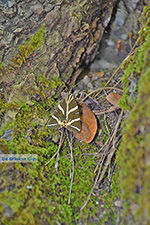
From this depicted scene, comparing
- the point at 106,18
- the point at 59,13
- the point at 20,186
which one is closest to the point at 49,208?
the point at 20,186

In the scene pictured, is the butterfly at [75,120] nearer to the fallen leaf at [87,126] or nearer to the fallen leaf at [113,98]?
the fallen leaf at [87,126]

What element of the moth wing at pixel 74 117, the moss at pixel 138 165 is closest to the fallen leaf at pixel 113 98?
the moth wing at pixel 74 117

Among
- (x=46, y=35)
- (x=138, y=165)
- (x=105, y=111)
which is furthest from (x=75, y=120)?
(x=46, y=35)

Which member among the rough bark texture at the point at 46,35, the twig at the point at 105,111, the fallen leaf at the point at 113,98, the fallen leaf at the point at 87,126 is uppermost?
the rough bark texture at the point at 46,35

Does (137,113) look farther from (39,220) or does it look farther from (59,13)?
(59,13)

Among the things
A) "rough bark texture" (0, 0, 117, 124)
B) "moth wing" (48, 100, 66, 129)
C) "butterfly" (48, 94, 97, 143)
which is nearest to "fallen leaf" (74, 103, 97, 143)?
"butterfly" (48, 94, 97, 143)

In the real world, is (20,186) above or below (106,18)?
below

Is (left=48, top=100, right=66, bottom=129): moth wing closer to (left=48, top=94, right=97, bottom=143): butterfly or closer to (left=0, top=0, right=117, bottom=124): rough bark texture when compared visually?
(left=48, top=94, right=97, bottom=143): butterfly
